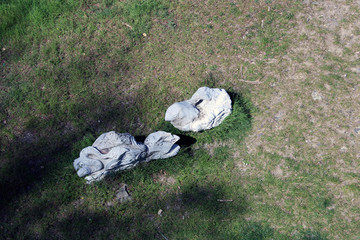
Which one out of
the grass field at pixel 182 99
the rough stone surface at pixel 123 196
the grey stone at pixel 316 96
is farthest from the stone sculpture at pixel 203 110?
the grey stone at pixel 316 96

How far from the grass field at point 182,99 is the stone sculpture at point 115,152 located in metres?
0.21

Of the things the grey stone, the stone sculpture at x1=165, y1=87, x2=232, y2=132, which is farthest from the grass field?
the stone sculpture at x1=165, y1=87, x2=232, y2=132

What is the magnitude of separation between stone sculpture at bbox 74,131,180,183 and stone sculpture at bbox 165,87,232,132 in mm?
285

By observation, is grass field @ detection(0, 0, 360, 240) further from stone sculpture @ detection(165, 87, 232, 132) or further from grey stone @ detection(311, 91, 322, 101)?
stone sculpture @ detection(165, 87, 232, 132)

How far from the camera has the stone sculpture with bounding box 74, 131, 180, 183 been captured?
4.25 metres

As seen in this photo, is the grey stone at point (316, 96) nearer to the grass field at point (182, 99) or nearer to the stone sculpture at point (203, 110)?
the grass field at point (182, 99)

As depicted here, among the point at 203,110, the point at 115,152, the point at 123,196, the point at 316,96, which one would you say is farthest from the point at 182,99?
the point at 316,96

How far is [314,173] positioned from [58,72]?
14.7ft

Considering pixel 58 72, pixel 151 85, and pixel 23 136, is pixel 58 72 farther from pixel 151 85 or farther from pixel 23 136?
pixel 151 85

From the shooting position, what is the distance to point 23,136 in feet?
16.4

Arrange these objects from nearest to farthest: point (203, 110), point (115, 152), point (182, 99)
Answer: point (115, 152)
point (203, 110)
point (182, 99)

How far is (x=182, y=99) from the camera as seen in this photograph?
5.19 meters

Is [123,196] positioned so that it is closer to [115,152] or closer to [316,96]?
[115,152]

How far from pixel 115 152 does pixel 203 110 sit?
1422 mm
